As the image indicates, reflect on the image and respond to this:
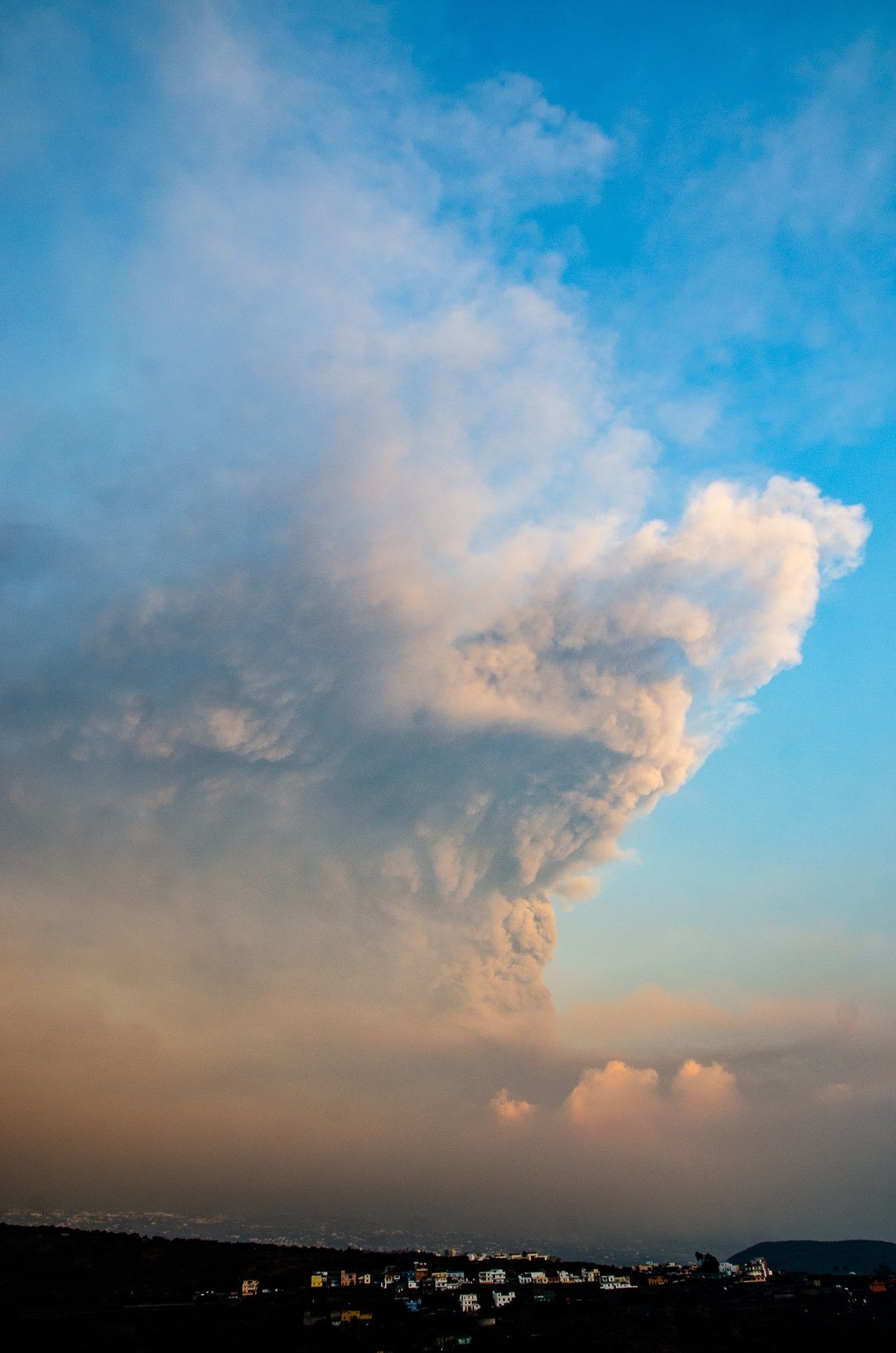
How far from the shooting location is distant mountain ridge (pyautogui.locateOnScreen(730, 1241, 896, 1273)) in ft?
487

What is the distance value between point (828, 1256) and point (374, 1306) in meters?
142

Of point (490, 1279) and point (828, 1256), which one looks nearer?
point (490, 1279)

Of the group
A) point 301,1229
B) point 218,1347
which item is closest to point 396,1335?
point 218,1347

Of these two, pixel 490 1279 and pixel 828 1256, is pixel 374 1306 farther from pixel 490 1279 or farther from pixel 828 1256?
pixel 828 1256

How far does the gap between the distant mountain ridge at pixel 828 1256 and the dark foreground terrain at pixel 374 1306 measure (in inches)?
2892

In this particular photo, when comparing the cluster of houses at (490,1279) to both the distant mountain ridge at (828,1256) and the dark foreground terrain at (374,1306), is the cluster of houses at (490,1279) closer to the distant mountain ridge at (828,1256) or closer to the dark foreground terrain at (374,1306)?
the dark foreground terrain at (374,1306)

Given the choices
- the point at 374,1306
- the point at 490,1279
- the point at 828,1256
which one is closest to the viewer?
the point at 374,1306

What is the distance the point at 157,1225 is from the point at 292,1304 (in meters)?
118

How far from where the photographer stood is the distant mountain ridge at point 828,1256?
487ft

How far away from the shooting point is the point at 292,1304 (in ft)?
216

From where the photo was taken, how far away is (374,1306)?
66.1 meters

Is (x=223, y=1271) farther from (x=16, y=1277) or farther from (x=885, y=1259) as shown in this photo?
(x=885, y=1259)

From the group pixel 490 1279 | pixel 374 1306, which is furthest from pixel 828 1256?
pixel 374 1306

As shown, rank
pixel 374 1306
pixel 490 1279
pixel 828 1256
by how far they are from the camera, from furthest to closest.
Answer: pixel 828 1256 → pixel 490 1279 → pixel 374 1306
